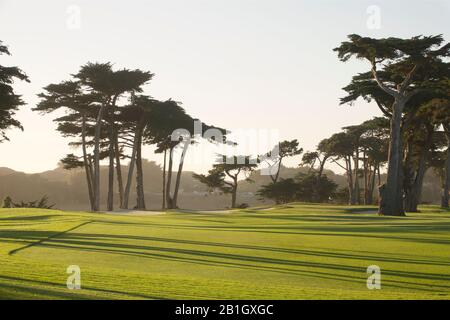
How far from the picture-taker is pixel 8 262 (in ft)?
38.3

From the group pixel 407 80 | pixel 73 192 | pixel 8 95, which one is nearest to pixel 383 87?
pixel 407 80

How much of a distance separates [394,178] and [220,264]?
31.9m

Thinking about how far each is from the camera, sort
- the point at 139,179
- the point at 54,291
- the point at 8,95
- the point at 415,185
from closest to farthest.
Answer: the point at 54,291, the point at 8,95, the point at 415,185, the point at 139,179

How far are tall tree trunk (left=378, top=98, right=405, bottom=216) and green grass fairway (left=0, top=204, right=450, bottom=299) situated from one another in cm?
2044

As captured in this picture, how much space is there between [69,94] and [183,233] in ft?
113

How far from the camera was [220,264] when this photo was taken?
510 inches

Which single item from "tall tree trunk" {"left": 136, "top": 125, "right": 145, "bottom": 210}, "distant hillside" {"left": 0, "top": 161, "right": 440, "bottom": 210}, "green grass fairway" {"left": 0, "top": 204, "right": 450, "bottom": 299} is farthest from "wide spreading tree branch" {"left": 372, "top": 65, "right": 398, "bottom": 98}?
"distant hillside" {"left": 0, "top": 161, "right": 440, "bottom": 210}

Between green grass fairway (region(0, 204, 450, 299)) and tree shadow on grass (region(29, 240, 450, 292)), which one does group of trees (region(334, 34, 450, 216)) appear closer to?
green grass fairway (region(0, 204, 450, 299))

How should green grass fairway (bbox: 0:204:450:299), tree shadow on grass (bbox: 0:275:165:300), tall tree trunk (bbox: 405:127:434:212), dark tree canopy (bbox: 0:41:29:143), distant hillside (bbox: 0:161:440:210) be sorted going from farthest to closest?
distant hillside (bbox: 0:161:440:210)
tall tree trunk (bbox: 405:127:434:212)
dark tree canopy (bbox: 0:41:29:143)
green grass fairway (bbox: 0:204:450:299)
tree shadow on grass (bbox: 0:275:165:300)

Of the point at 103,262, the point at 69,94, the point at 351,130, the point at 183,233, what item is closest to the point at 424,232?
the point at 183,233

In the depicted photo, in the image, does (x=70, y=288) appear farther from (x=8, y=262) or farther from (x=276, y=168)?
(x=276, y=168)

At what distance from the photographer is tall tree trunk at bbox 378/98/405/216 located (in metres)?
42.1

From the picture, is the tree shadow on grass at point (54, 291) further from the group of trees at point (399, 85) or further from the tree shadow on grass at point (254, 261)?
the group of trees at point (399, 85)

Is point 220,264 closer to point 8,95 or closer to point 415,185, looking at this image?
point 8,95
